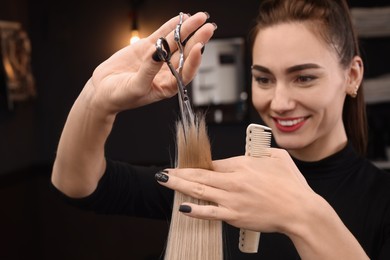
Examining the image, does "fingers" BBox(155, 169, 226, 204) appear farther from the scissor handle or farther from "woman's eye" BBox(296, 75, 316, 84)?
"woman's eye" BBox(296, 75, 316, 84)

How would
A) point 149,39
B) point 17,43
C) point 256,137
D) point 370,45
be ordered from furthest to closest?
point 17,43 → point 370,45 → point 149,39 → point 256,137

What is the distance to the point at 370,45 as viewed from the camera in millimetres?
A: 3307

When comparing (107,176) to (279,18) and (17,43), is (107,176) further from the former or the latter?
(17,43)

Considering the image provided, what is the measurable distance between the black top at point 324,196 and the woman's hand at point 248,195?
32 centimetres

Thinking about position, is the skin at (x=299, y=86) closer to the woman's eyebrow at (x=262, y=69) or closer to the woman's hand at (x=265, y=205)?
the woman's eyebrow at (x=262, y=69)

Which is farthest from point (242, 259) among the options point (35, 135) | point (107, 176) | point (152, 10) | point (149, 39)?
→ point (35, 135)

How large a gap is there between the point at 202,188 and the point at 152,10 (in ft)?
11.3

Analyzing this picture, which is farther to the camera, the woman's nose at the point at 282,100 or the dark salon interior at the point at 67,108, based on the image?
the dark salon interior at the point at 67,108

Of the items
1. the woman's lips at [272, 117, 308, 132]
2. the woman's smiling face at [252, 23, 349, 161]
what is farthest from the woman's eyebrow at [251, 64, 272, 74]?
the woman's lips at [272, 117, 308, 132]

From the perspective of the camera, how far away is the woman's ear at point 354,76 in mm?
1176

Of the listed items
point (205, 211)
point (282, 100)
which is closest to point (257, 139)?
point (205, 211)

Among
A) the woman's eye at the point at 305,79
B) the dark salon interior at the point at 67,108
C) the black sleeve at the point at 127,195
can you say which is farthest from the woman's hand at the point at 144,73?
the dark salon interior at the point at 67,108

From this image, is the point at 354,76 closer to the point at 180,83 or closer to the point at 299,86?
the point at 299,86

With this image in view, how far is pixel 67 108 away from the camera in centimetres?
408
